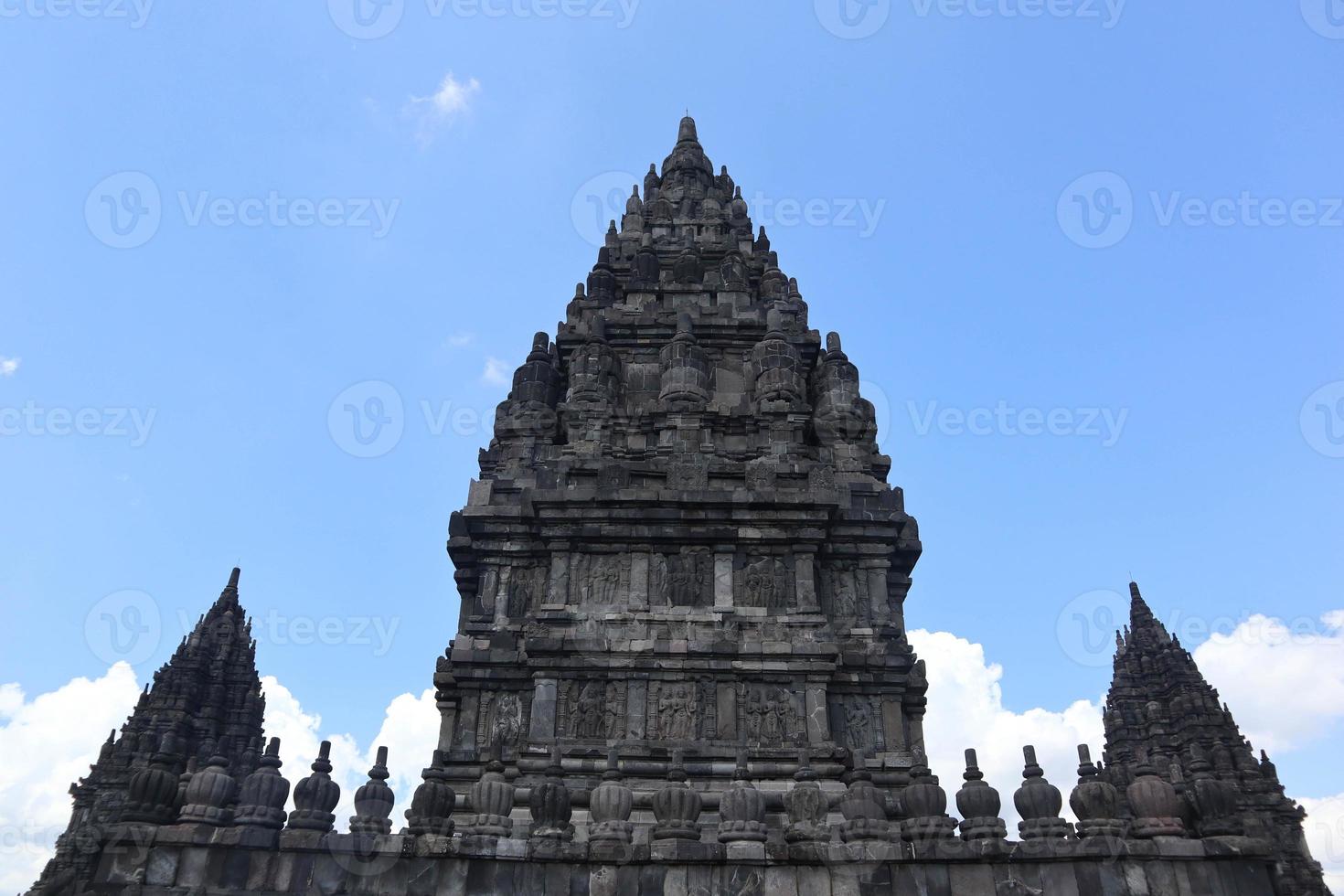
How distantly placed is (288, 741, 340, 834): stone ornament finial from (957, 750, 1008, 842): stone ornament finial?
7.42 m

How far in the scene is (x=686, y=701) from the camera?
15.7 m

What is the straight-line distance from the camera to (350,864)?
992 cm

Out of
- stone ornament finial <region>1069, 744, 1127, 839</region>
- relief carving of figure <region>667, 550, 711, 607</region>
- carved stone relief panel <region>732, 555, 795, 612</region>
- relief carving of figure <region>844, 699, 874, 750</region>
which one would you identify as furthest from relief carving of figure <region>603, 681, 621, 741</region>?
stone ornament finial <region>1069, 744, 1127, 839</region>

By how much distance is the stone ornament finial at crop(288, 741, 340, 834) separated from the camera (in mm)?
10289

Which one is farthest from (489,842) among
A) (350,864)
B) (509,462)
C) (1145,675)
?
(1145,675)

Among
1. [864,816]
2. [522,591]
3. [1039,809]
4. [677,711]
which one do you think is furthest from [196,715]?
[1039,809]

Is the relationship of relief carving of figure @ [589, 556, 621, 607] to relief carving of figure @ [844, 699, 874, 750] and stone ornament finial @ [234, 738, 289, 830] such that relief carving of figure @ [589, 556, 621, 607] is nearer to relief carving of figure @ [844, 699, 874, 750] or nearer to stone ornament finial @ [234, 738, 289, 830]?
relief carving of figure @ [844, 699, 874, 750]

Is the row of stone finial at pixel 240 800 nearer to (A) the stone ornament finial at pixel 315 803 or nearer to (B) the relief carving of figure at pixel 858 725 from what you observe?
(A) the stone ornament finial at pixel 315 803

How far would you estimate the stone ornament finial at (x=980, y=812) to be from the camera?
9898mm

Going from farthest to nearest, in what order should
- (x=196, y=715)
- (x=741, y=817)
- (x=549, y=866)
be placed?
A: (x=196, y=715)
(x=741, y=817)
(x=549, y=866)

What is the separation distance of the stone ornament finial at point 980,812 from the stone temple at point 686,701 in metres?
0.03

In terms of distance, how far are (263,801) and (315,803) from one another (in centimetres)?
57

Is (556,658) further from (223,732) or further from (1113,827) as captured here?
(223,732)

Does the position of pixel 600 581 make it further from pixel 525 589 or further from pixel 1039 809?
pixel 1039 809
